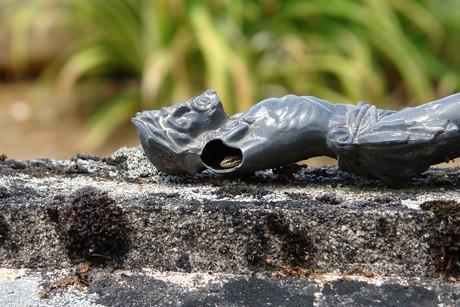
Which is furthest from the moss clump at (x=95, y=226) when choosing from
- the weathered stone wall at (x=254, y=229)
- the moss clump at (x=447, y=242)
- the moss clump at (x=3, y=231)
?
the moss clump at (x=447, y=242)

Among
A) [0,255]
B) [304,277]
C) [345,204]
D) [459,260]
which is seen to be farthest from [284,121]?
[0,255]

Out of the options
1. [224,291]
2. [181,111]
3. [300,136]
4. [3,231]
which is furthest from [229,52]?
[224,291]

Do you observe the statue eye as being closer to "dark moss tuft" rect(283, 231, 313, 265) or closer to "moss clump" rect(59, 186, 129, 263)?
"moss clump" rect(59, 186, 129, 263)

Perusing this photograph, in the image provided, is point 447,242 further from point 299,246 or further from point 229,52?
point 229,52

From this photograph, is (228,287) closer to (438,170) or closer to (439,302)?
(439,302)

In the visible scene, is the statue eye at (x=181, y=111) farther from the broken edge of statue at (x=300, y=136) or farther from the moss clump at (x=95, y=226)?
the moss clump at (x=95, y=226)

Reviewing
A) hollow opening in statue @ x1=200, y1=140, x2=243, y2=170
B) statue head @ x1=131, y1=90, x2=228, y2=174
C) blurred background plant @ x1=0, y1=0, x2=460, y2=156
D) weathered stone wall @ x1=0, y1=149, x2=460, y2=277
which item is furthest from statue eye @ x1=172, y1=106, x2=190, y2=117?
blurred background plant @ x1=0, y1=0, x2=460, y2=156
